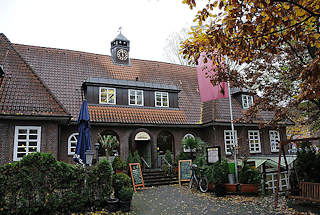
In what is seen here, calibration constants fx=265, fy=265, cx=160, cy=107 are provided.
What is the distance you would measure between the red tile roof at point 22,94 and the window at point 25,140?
1.18 meters

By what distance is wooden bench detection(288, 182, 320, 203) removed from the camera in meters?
9.06

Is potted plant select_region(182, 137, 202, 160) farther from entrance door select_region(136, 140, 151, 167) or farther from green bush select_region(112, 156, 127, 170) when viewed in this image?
green bush select_region(112, 156, 127, 170)

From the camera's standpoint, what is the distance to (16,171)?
8.34 m

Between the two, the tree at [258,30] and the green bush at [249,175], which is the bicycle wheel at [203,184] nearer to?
the green bush at [249,175]

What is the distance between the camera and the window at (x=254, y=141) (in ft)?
72.2

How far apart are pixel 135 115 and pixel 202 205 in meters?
9.72

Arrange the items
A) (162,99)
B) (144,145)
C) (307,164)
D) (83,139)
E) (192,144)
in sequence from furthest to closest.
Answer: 1. (162,99)
2. (144,145)
3. (192,144)
4. (83,139)
5. (307,164)

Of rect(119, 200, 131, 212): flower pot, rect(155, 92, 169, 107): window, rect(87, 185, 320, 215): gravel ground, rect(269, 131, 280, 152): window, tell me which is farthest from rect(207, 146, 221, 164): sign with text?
rect(269, 131, 280, 152): window

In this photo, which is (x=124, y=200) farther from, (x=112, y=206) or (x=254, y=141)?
(x=254, y=141)

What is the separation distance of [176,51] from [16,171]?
25985 millimetres

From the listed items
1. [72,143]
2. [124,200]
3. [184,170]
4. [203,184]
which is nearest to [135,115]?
[72,143]

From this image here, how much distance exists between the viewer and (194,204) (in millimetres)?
10414

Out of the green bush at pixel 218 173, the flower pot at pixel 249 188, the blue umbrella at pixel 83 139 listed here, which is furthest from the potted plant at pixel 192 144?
the blue umbrella at pixel 83 139

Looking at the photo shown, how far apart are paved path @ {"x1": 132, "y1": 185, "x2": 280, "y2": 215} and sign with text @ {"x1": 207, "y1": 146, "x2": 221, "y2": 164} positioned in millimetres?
1776
